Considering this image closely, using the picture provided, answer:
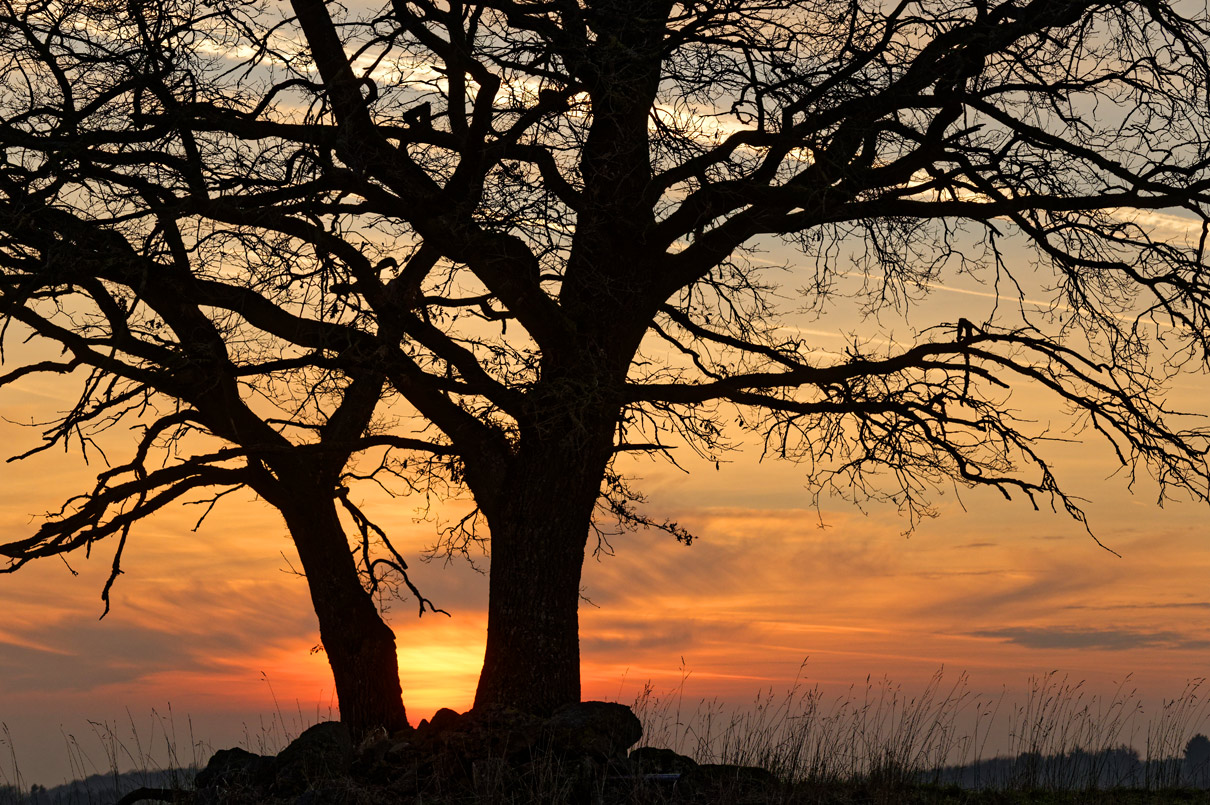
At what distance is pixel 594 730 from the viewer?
860 cm

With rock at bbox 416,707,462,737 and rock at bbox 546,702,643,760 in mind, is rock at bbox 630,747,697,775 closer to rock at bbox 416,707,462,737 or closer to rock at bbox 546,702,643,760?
rock at bbox 546,702,643,760

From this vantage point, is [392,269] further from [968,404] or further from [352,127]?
[968,404]

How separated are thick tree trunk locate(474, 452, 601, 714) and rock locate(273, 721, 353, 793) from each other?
1303 millimetres

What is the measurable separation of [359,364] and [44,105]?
13.4 ft

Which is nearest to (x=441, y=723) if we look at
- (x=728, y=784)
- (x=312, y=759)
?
(x=312, y=759)

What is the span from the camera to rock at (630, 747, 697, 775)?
8.87 meters

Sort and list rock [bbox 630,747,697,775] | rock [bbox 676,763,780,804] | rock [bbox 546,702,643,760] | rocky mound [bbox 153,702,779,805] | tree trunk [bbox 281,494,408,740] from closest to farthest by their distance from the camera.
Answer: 1. rocky mound [bbox 153,702,779,805]
2. rock [bbox 546,702,643,760]
3. rock [bbox 676,763,780,804]
4. rock [bbox 630,747,697,775]
5. tree trunk [bbox 281,494,408,740]

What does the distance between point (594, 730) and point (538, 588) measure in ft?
4.96

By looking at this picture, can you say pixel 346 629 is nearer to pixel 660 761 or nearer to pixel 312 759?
pixel 312 759

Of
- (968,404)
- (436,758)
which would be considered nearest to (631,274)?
(968,404)

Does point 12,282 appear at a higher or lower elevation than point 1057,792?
higher

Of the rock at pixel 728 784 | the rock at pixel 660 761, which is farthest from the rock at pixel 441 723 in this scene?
the rock at pixel 728 784

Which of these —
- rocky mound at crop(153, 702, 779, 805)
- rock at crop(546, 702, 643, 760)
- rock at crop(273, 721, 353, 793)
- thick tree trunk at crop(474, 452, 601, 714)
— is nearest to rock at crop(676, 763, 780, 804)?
rocky mound at crop(153, 702, 779, 805)

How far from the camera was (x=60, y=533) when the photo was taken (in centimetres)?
971
